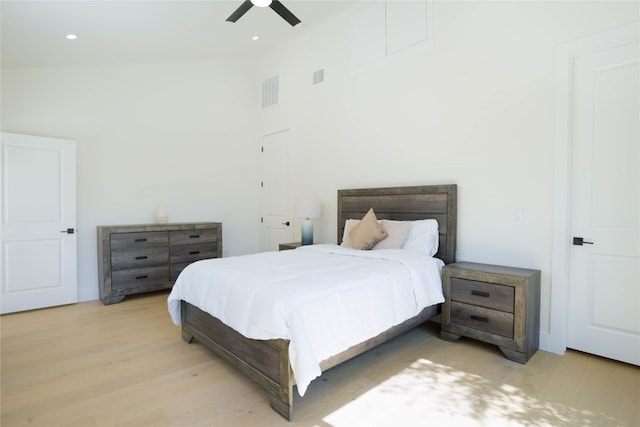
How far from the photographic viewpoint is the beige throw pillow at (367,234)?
3383 mm

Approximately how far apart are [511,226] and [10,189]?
523 cm

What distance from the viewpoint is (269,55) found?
18.2 feet

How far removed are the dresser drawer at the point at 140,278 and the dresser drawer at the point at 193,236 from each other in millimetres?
391

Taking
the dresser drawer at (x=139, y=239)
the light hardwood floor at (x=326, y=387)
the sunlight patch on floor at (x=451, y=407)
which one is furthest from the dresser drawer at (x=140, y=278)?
the sunlight patch on floor at (x=451, y=407)

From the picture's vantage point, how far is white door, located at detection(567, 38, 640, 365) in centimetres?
245

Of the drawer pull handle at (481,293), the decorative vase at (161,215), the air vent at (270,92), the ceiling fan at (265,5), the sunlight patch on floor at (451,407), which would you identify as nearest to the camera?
the sunlight patch on floor at (451,407)

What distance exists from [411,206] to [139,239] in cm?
348

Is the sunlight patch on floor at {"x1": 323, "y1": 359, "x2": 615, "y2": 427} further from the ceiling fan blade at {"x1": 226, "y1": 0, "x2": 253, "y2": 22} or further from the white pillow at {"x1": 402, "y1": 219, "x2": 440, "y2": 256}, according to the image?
the ceiling fan blade at {"x1": 226, "y1": 0, "x2": 253, "y2": 22}

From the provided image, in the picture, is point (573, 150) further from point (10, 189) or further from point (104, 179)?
point (10, 189)

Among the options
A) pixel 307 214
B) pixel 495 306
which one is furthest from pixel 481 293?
pixel 307 214

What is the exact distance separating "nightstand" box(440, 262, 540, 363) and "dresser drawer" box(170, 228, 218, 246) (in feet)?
11.1

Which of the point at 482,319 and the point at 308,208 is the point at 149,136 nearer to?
the point at 308,208

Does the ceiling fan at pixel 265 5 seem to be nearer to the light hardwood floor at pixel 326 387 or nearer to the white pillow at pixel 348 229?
the white pillow at pixel 348 229

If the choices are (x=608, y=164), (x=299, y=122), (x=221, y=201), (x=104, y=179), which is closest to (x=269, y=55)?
(x=299, y=122)
